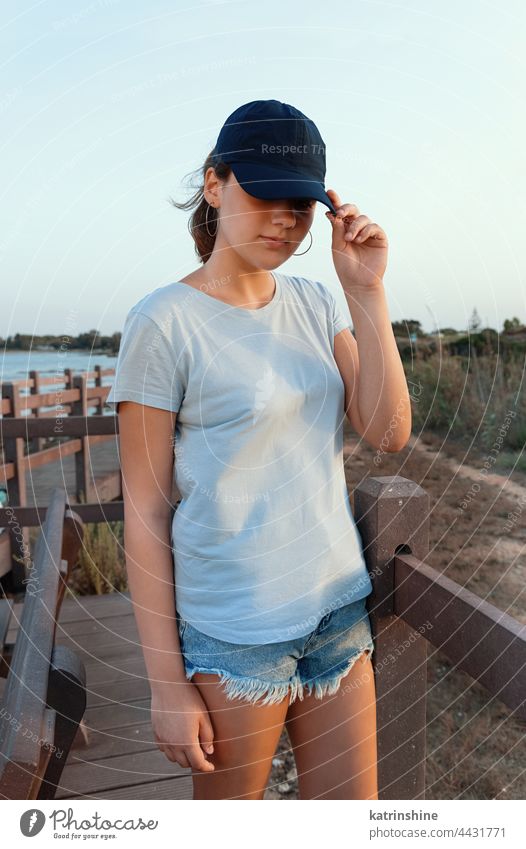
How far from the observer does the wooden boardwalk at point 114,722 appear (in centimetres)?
202

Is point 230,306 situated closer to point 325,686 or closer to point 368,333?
point 368,333

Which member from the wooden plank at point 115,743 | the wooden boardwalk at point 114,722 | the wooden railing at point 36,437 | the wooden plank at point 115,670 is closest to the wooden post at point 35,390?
the wooden railing at point 36,437

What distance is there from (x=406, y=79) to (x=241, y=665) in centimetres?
132

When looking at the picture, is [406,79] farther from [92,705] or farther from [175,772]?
[92,705]

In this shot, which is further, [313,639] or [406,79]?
[406,79]

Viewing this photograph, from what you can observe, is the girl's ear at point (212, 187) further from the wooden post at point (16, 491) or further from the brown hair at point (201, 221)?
the wooden post at point (16, 491)

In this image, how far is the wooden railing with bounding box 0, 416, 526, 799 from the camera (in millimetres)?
1151

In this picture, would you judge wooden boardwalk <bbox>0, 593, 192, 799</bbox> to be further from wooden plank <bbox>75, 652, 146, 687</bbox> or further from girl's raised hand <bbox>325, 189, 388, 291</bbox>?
girl's raised hand <bbox>325, 189, 388, 291</bbox>

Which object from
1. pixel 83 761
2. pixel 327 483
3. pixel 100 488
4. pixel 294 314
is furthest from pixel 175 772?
pixel 100 488

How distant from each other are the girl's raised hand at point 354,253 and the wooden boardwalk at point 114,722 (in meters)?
1.60

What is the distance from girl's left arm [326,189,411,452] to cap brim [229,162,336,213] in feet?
0.24

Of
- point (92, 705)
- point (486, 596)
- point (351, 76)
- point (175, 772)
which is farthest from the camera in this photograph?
point (486, 596)

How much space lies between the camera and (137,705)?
95.7 inches
